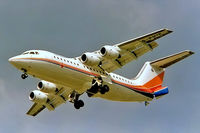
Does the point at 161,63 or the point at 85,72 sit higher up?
the point at 161,63

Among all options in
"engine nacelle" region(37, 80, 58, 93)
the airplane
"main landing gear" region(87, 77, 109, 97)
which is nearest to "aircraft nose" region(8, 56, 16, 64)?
the airplane

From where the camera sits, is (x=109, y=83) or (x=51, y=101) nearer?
(x=109, y=83)

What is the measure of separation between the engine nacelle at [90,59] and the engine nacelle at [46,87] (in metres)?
4.03

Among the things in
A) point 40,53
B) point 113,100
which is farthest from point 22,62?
point 113,100

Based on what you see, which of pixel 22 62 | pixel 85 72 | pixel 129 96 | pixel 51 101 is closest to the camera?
pixel 22 62

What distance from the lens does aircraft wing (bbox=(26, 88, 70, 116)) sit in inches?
1248

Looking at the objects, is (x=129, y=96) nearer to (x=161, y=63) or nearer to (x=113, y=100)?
(x=113, y=100)

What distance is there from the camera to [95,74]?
95.0 ft

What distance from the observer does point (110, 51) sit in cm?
2759

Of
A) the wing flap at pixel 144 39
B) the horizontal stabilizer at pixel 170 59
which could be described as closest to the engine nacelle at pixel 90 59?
the wing flap at pixel 144 39

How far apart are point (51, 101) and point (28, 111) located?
101 inches

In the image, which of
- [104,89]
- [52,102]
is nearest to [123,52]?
[104,89]

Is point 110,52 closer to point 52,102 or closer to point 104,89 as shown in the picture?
point 104,89

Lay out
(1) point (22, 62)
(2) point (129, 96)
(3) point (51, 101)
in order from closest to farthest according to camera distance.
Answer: (1) point (22, 62), (2) point (129, 96), (3) point (51, 101)
